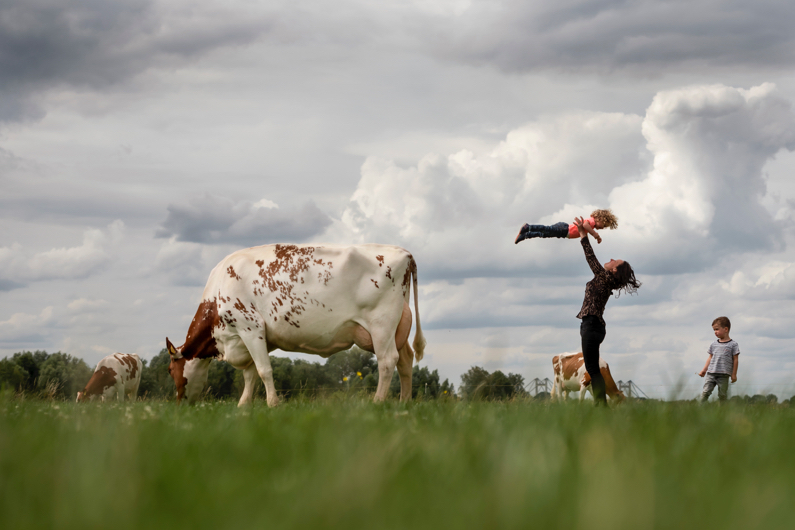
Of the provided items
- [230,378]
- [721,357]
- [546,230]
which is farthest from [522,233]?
[230,378]

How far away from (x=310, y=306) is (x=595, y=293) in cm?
463

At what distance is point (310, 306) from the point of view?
10.8 m

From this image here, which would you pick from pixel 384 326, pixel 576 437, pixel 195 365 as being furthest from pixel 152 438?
pixel 195 365

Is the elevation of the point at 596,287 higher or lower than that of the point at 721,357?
higher

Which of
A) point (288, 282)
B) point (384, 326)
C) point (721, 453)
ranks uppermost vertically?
point (288, 282)

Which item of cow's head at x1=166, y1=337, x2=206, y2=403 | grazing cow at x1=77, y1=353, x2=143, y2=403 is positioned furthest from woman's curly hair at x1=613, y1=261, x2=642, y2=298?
grazing cow at x1=77, y1=353, x2=143, y2=403

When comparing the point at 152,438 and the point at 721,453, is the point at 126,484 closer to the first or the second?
the point at 152,438

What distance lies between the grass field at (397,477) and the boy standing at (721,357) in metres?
8.96

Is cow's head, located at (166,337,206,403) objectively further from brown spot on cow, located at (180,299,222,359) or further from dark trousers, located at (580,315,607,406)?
dark trousers, located at (580,315,607,406)

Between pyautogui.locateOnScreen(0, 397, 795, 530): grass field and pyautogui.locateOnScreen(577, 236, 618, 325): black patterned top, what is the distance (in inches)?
192

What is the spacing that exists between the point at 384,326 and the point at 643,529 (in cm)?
881

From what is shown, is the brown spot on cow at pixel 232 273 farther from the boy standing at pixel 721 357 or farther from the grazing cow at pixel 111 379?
the grazing cow at pixel 111 379

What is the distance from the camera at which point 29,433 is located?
11.9 ft

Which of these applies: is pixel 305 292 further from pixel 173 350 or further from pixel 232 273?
pixel 173 350
